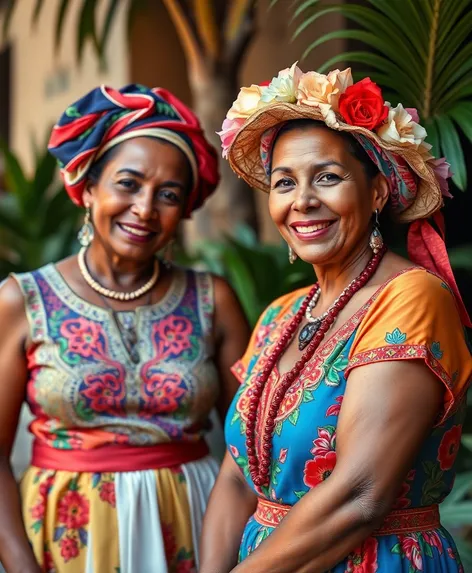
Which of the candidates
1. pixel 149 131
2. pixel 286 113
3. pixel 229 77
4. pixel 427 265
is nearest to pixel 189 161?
pixel 149 131

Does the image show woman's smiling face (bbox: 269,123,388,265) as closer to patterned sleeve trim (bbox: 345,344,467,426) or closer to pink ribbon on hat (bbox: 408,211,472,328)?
pink ribbon on hat (bbox: 408,211,472,328)

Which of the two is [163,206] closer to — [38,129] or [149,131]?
[149,131]

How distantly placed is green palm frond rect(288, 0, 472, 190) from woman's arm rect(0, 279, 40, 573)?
1.16 metres

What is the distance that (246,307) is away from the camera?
3.96 m

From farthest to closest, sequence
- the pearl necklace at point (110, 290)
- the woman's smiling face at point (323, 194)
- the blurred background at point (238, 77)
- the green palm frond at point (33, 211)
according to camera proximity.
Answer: the green palm frond at point (33, 211), the pearl necklace at point (110, 290), the blurred background at point (238, 77), the woman's smiling face at point (323, 194)

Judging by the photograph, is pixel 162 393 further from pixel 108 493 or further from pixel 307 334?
pixel 307 334

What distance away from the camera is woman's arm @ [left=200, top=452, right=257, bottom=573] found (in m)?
2.41

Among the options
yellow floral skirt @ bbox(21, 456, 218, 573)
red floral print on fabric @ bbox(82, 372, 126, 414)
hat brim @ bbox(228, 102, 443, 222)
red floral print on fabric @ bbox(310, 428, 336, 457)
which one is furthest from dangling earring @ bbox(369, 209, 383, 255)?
yellow floral skirt @ bbox(21, 456, 218, 573)

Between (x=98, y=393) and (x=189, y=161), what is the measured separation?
2.56 ft

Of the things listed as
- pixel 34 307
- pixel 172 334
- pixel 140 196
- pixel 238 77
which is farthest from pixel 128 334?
pixel 238 77

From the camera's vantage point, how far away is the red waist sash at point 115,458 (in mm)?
2764

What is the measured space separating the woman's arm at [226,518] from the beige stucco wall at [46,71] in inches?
178

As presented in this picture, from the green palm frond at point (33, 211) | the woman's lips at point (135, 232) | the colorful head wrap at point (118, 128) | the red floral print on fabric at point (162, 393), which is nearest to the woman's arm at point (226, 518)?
the red floral print on fabric at point (162, 393)

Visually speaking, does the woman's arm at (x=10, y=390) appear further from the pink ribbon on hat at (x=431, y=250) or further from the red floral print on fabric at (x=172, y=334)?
the pink ribbon on hat at (x=431, y=250)
